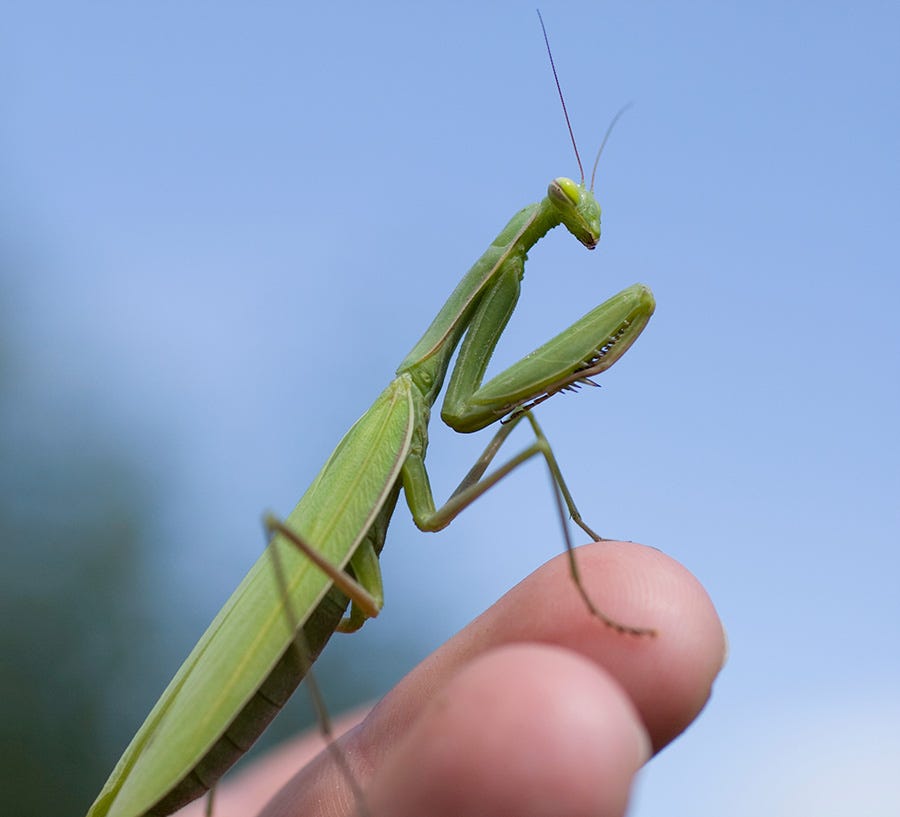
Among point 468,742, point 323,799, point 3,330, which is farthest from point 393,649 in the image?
→ point 468,742

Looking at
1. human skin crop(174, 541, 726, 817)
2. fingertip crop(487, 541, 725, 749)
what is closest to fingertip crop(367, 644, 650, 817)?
human skin crop(174, 541, 726, 817)

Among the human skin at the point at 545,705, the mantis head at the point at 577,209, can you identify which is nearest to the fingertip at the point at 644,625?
the human skin at the point at 545,705

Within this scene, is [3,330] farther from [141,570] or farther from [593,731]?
[593,731]

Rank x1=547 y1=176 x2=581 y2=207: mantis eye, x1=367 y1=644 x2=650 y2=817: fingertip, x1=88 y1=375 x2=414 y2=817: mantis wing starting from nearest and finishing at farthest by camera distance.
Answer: x1=367 y1=644 x2=650 y2=817: fingertip
x1=88 y1=375 x2=414 y2=817: mantis wing
x1=547 y1=176 x2=581 y2=207: mantis eye

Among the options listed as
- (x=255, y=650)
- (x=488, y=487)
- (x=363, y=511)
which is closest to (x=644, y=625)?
(x=488, y=487)

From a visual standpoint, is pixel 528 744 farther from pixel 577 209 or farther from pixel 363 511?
pixel 577 209

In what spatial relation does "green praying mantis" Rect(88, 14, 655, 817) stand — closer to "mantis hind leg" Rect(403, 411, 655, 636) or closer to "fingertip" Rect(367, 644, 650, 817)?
"mantis hind leg" Rect(403, 411, 655, 636)
